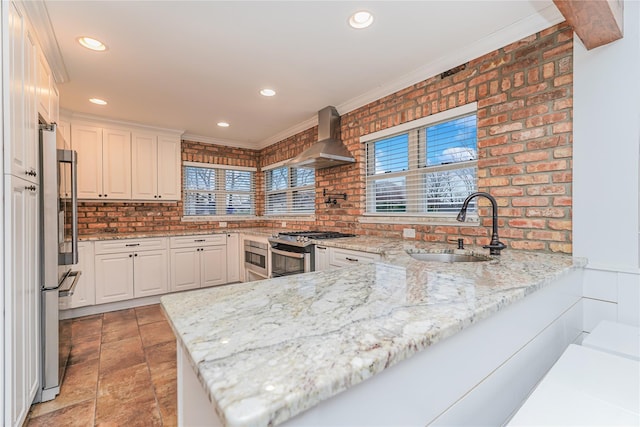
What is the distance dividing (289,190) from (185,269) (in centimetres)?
190

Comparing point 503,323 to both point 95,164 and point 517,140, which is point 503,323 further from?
point 95,164

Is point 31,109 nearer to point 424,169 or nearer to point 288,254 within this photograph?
point 288,254

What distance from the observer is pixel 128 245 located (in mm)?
3674

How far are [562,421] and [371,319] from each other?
563 millimetres

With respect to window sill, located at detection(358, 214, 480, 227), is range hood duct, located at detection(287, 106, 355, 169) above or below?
above

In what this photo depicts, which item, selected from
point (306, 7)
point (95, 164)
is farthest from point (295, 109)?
point (95, 164)

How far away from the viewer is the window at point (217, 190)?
15.7ft

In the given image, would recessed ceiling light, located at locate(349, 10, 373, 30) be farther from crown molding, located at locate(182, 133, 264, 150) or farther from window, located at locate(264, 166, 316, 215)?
crown molding, located at locate(182, 133, 264, 150)

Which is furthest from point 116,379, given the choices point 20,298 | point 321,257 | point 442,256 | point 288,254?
point 442,256

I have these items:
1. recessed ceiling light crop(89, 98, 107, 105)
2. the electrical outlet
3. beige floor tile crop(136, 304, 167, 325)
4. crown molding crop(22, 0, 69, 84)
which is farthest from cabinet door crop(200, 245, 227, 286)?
the electrical outlet

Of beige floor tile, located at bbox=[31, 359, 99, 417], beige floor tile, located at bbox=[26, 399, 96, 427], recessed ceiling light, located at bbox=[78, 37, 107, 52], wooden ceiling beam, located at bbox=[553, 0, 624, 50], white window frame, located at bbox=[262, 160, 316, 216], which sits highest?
recessed ceiling light, located at bbox=[78, 37, 107, 52]

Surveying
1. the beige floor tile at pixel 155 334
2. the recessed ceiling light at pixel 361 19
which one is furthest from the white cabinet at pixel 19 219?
the recessed ceiling light at pixel 361 19

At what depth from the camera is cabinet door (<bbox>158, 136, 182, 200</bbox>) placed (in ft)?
14.0

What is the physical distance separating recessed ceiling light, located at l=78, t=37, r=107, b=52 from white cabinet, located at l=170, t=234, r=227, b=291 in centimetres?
239
